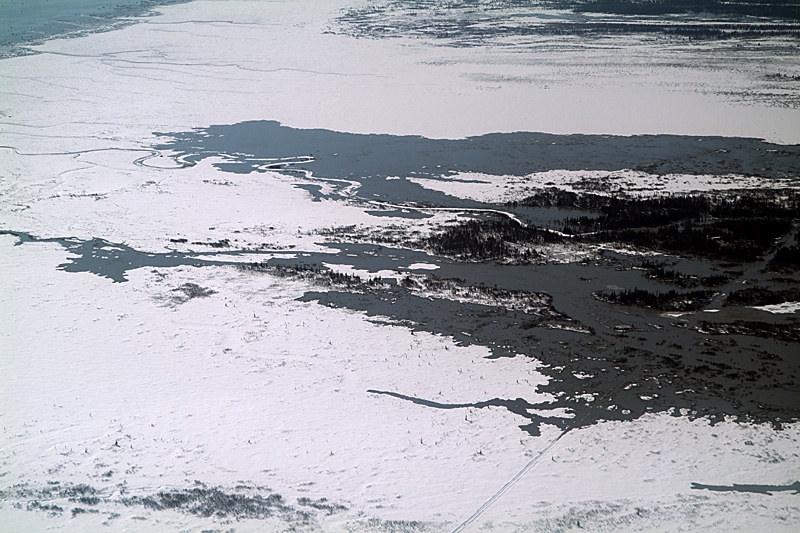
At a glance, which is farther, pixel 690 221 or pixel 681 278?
pixel 690 221

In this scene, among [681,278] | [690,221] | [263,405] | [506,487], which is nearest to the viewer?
[506,487]

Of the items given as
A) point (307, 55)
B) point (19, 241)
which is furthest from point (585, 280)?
point (307, 55)

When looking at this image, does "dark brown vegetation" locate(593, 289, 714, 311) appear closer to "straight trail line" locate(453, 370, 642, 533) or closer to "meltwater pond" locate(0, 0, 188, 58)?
"straight trail line" locate(453, 370, 642, 533)

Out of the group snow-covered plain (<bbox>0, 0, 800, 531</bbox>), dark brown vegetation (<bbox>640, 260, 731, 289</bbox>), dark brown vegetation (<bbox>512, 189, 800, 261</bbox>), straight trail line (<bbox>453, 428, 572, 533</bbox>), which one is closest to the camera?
Result: straight trail line (<bbox>453, 428, 572, 533</bbox>)

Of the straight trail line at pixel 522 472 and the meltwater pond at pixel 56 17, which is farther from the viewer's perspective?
the meltwater pond at pixel 56 17

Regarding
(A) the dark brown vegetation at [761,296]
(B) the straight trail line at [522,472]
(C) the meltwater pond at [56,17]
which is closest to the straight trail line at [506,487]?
(B) the straight trail line at [522,472]

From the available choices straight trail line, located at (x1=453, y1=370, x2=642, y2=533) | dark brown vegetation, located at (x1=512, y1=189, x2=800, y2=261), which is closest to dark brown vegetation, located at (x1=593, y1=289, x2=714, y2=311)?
dark brown vegetation, located at (x1=512, y1=189, x2=800, y2=261)

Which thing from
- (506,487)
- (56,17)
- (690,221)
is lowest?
(506,487)

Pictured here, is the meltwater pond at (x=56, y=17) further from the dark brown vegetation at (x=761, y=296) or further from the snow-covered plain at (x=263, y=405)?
the dark brown vegetation at (x=761, y=296)

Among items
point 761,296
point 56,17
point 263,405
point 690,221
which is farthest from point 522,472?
point 56,17

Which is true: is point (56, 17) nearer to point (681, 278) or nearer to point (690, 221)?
point (690, 221)

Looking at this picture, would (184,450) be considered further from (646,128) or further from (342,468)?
(646,128)
